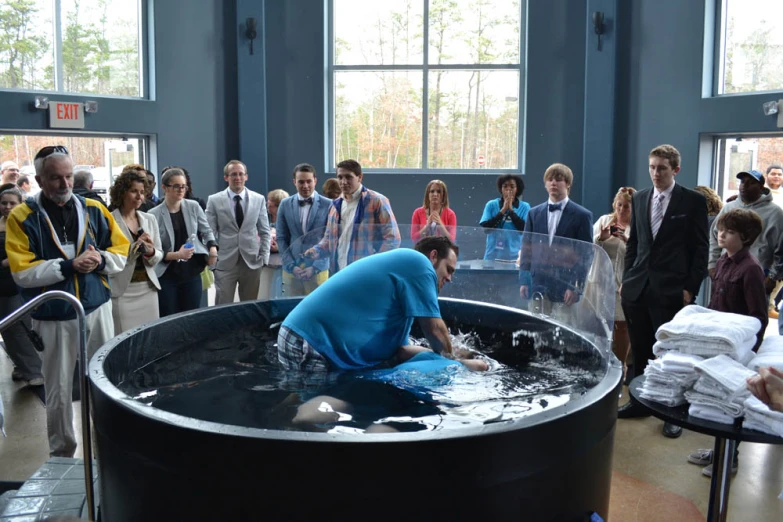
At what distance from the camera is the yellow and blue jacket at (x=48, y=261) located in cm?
380

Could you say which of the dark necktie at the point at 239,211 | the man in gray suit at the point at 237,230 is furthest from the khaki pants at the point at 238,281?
the dark necktie at the point at 239,211

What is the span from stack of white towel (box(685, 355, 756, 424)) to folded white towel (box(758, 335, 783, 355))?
31cm

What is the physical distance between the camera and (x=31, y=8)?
8.67 meters

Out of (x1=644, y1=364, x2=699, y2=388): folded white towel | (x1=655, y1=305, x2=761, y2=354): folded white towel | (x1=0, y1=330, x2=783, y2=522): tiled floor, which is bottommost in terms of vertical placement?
(x1=0, y1=330, x2=783, y2=522): tiled floor

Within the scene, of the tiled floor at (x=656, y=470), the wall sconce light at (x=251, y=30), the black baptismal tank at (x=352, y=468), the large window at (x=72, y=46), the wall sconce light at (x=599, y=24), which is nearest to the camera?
the black baptismal tank at (x=352, y=468)

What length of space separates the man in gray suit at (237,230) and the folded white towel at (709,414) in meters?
4.65

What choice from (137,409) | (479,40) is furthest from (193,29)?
(137,409)

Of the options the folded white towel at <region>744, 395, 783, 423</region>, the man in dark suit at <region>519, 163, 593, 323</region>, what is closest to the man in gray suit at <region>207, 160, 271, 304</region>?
the man in dark suit at <region>519, 163, 593, 323</region>

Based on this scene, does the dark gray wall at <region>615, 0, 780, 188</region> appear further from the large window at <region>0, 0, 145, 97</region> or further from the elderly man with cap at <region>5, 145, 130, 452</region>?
the elderly man with cap at <region>5, 145, 130, 452</region>

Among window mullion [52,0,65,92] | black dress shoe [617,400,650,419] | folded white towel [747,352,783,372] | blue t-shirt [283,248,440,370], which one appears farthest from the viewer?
window mullion [52,0,65,92]

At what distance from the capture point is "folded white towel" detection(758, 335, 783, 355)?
286 cm

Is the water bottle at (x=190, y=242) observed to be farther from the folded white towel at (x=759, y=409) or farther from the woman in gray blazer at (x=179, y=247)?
the folded white towel at (x=759, y=409)

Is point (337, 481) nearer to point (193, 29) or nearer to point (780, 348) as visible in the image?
point (780, 348)

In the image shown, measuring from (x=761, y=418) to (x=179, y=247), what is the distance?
434cm
